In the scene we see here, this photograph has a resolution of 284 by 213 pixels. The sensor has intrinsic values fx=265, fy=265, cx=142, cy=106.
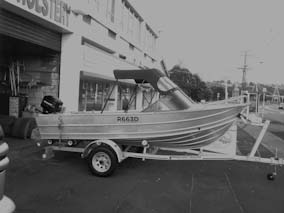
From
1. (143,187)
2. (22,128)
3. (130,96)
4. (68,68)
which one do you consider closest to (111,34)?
(68,68)

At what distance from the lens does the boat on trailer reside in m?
5.54

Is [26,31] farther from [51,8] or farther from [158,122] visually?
[158,122]

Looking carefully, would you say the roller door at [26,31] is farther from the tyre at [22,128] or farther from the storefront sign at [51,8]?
the tyre at [22,128]

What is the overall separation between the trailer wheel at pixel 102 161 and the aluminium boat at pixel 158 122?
35 centimetres

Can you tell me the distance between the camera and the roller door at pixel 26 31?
7867 millimetres

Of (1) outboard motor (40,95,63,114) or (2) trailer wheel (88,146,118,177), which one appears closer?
(2) trailer wheel (88,146,118,177)

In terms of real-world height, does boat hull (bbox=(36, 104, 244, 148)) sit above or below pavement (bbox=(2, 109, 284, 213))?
above

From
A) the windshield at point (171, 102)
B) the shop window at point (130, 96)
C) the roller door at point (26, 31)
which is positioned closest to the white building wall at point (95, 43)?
the shop window at point (130, 96)

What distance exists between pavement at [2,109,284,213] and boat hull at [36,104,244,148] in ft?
2.73

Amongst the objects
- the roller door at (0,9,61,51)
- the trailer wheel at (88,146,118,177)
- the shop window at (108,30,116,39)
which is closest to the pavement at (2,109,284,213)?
the trailer wheel at (88,146,118,177)

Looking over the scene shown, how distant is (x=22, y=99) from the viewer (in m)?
10.4

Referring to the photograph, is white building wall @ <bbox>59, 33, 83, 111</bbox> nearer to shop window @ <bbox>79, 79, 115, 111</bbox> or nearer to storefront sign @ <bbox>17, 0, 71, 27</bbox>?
storefront sign @ <bbox>17, 0, 71, 27</bbox>

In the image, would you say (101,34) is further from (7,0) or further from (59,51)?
(7,0)

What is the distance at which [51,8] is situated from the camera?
903 centimetres
